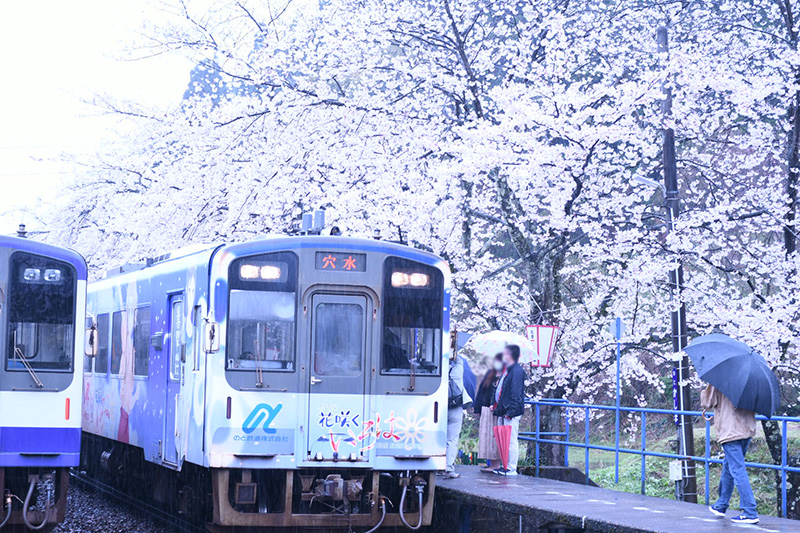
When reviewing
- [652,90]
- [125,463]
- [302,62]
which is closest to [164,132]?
[302,62]

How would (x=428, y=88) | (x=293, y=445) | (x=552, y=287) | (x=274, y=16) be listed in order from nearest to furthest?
1. (x=293, y=445)
2. (x=552, y=287)
3. (x=428, y=88)
4. (x=274, y=16)

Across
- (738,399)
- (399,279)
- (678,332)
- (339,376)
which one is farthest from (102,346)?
(738,399)

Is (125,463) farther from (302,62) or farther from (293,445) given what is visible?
(302,62)

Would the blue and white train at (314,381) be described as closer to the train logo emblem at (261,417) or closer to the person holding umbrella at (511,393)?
the train logo emblem at (261,417)

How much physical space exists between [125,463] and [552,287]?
6.17m

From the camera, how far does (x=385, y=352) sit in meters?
9.34

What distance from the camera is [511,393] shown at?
11.4 metres

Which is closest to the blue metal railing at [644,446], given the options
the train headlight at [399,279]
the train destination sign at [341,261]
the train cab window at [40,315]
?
the train headlight at [399,279]

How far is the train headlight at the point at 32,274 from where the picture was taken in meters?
9.10

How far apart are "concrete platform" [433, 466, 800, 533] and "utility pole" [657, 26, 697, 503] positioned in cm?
225

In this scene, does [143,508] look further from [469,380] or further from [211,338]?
[211,338]

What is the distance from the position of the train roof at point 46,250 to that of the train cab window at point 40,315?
0.14ft

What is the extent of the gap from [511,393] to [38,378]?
4720mm

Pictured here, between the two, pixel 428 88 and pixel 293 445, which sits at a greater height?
pixel 428 88
